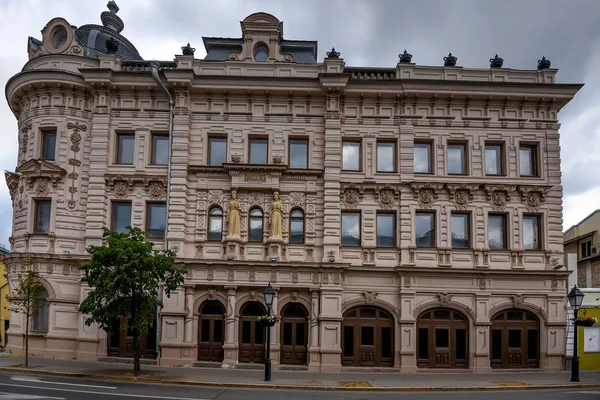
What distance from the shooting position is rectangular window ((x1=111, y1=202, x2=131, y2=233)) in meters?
27.6

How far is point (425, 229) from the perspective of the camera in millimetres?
27219

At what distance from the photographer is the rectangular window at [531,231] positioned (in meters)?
27.3

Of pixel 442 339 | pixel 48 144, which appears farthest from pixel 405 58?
pixel 48 144

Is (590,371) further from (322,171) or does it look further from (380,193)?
(322,171)

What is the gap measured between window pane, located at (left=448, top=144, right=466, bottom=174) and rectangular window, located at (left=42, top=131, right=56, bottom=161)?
19310 millimetres

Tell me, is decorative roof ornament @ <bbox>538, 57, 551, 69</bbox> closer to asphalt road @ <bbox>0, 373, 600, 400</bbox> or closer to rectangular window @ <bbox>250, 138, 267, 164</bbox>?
rectangular window @ <bbox>250, 138, 267, 164</bbox>

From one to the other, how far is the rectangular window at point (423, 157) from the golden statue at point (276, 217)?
6.91m

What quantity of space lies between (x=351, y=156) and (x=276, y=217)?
4819 millimetres

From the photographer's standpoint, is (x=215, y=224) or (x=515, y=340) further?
(x=215, y=224)

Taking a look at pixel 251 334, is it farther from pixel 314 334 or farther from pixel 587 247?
pixel 587 247

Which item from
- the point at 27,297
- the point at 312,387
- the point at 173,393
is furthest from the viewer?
the point at 27,297

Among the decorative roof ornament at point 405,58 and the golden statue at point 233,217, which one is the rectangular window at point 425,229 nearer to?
the decorative roof ornament at point 405,58

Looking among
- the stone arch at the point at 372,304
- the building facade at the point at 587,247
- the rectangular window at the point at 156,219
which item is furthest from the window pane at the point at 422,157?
the building facade at the point at 587,247

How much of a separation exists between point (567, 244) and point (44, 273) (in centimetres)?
Result: 3542
